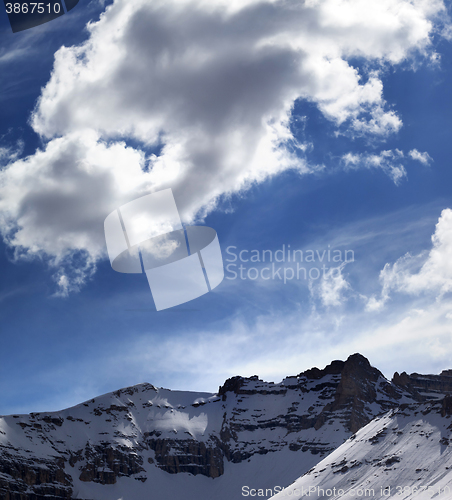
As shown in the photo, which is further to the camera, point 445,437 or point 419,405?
point 419,405

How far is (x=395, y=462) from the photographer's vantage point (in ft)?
438

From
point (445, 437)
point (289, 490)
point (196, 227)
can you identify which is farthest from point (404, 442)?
point (196, 227)

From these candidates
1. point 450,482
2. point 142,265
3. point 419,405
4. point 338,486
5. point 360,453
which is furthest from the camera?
point 419,405

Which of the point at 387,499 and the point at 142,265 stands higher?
the point at 142,265

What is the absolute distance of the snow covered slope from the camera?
120 meters

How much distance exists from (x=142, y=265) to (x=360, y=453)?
9375cm

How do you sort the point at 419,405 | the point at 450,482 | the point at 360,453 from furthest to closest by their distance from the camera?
the point at 419,405, the point at 360,453, the point at 450,482

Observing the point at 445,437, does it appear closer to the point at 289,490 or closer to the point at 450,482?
the point at 450,482

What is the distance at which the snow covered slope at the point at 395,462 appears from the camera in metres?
120

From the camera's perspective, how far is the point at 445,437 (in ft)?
445

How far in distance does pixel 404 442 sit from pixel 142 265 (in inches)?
3751

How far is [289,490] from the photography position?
14950 cm

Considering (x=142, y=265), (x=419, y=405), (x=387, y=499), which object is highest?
(x=142, y=265)

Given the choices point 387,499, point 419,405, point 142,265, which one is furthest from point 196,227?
point 419,405
